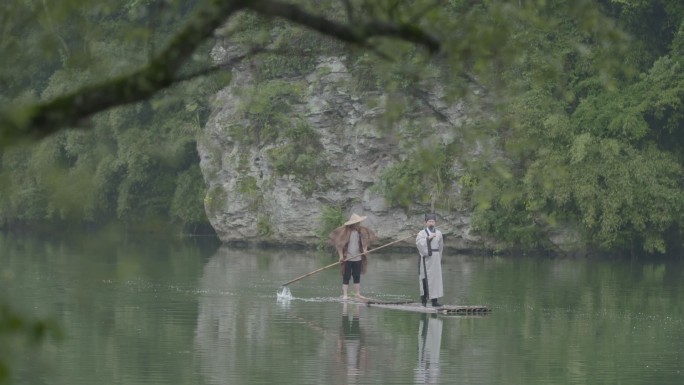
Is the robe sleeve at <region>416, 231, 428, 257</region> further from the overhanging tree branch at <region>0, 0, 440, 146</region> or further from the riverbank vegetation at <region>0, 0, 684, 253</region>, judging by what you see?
the overhanging tree branch at <region>0, 0, 440, 146</region>

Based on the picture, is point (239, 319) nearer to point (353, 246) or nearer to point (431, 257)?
point (431, 257)

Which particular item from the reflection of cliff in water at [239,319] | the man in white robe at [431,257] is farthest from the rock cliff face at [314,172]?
the man in white robe at [431,257]

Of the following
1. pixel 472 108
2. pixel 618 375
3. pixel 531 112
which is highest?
pixel 531 112

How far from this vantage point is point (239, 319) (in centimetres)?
2175

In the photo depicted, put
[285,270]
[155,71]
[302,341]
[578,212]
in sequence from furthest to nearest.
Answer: [578,212] < [285,270] < [302,341] < [155,71]

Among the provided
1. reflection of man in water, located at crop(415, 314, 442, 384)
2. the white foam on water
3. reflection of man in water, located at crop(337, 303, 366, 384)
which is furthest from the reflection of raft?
the white foam on water

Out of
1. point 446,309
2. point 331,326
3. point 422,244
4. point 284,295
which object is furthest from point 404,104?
point 284,295

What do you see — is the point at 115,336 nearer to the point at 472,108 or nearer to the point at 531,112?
the point at 472,108

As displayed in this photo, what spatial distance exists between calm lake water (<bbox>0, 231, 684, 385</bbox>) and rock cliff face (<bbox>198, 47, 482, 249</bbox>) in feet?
23.4

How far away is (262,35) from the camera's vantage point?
7664 mm

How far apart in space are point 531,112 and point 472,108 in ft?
106

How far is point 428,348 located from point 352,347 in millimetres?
927

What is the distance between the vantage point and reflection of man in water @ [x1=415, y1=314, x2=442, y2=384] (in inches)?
619

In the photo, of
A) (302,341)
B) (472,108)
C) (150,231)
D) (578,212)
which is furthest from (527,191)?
(472,108)
